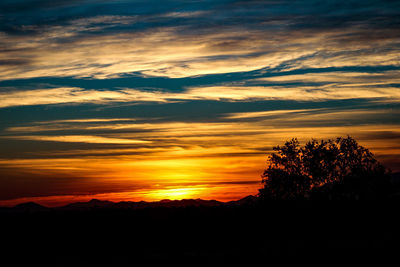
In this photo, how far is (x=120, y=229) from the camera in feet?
156

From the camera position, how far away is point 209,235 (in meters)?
45.2

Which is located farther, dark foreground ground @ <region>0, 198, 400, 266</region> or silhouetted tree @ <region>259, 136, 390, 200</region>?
silhouetted tree @ <region>259, 136, 390, 200</region>

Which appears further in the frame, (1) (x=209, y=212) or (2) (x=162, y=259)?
(1) (x=209, y=212)

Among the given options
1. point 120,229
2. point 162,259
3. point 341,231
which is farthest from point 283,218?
point 162,259

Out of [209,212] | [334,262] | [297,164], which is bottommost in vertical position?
[334,262]

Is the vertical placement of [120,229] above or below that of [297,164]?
below

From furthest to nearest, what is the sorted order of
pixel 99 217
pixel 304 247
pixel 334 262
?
pixel 99 217 < pixel 304 247 < pixel 334 262

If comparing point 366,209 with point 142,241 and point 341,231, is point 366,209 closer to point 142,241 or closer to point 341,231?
point 341,231

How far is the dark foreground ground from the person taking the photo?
106 feet

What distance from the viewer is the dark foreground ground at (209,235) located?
32.3 meters

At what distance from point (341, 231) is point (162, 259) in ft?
67.3

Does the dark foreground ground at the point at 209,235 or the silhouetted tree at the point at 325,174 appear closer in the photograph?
the dark foreground ground at the point at 209,235

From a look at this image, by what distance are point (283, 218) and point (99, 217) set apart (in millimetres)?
18430

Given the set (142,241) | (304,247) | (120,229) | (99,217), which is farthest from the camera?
(99,217)
